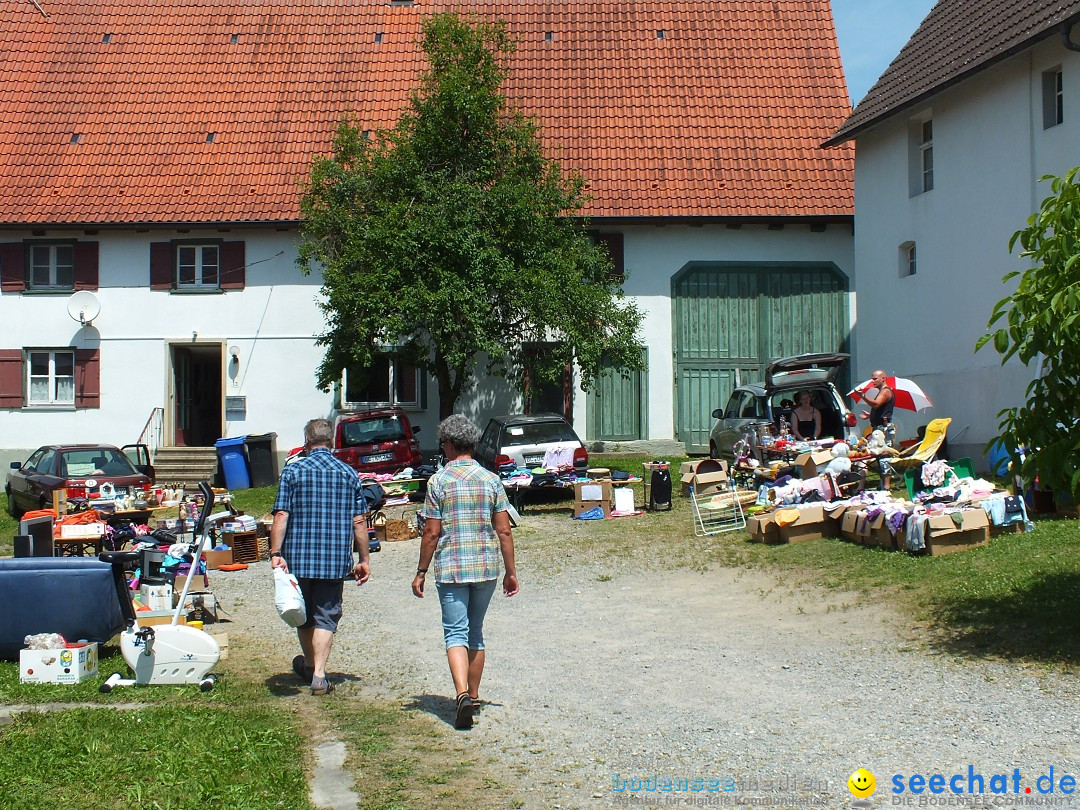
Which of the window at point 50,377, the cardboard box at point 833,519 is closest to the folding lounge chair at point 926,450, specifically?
the cardboard box at point 833,519

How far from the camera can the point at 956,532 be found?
38.4 ft

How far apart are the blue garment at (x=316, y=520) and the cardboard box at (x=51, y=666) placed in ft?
6.09

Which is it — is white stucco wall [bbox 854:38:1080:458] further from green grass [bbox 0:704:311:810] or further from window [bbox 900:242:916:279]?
green grass [bbox 0:704:311:810]

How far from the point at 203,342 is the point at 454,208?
8.63m

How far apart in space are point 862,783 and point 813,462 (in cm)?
1095

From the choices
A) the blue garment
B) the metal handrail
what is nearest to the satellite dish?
the metal handrail

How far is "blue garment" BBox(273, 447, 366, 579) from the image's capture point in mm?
7949

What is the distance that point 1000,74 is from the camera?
752 inches

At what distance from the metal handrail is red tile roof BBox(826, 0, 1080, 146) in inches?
642

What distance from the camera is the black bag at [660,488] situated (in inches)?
701

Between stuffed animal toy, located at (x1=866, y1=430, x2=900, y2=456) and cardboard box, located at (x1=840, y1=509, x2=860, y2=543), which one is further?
stuffed animal toy, located at (x1=866, y1=430, x2=900, y2=456)

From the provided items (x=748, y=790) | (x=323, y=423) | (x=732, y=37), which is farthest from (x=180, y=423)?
(x=748, y=790)

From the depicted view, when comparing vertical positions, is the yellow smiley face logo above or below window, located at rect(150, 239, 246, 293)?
below

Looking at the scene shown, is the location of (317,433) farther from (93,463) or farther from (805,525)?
(93,463)
